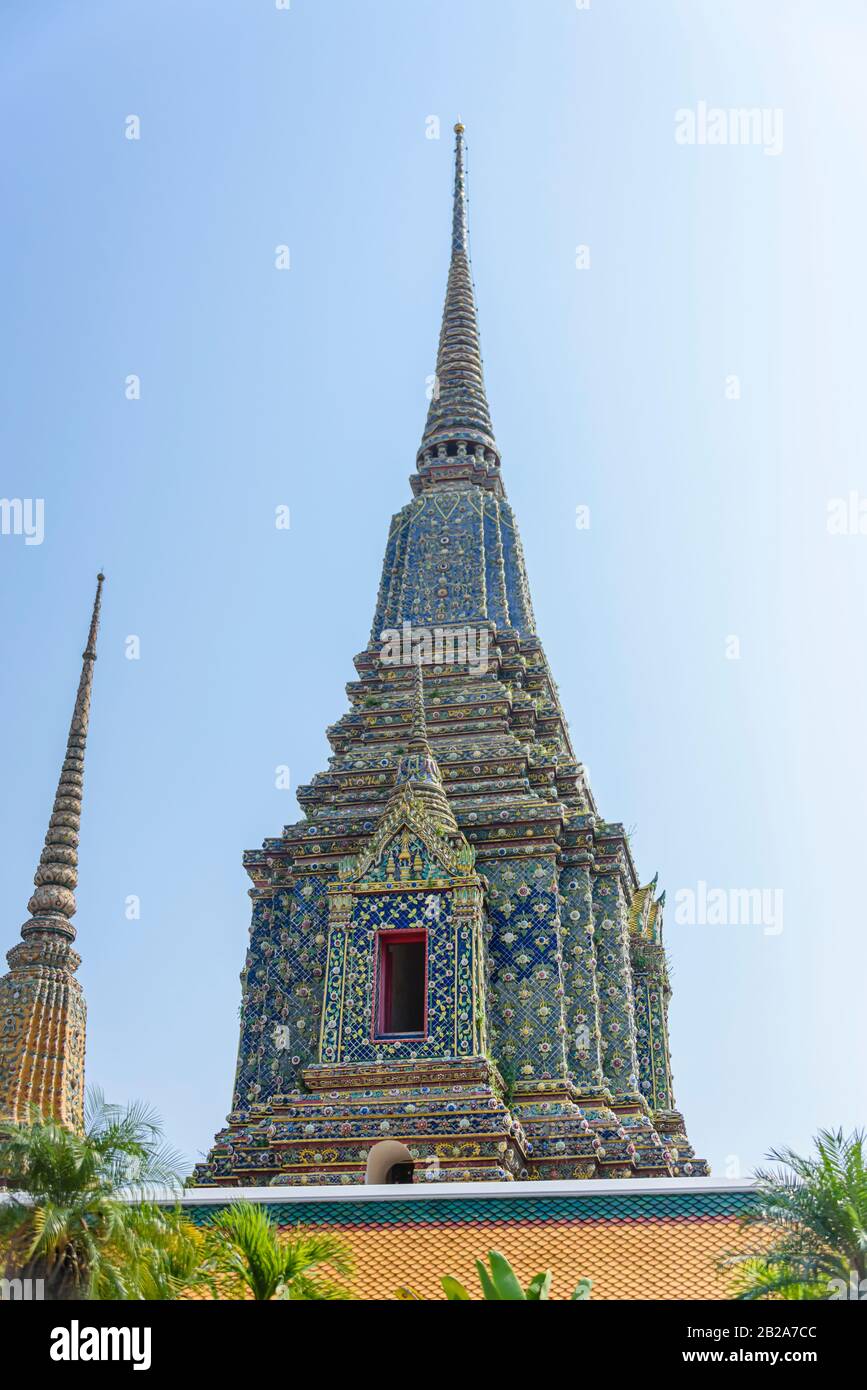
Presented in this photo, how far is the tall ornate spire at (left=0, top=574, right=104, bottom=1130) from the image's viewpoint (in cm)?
2392

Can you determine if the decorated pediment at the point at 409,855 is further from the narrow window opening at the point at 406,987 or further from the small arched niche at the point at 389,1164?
the small arched niche at the point at 389,1164

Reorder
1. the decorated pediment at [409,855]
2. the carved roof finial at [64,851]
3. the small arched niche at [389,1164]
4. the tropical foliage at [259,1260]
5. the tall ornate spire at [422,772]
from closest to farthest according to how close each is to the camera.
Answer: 1. the tropical foliage at [259,1260]
2. the small arched niche at [389,1164]
3. the decorated pediment at [409,855]
4. the tall ornate spire at [422,772]
5. the carved roof finial at [64,851]

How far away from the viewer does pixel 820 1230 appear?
35.6 ft

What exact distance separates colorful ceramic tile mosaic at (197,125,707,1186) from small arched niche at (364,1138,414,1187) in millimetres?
37

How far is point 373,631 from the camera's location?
27.4 m

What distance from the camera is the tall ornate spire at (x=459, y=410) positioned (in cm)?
3036

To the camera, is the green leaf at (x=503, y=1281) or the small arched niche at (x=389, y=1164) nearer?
the green leaf at (x=503, y=1281)

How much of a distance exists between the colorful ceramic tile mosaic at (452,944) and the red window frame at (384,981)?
47 millimetres

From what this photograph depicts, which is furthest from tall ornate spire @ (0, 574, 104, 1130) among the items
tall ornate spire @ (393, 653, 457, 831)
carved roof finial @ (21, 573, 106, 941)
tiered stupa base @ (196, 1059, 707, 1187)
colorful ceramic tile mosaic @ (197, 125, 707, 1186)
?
tall ornate spire @ (393, 653, 457, 831)

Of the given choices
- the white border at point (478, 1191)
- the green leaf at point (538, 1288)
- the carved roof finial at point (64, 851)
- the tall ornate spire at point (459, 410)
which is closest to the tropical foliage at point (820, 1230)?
the green leaf at point (538, 1288)

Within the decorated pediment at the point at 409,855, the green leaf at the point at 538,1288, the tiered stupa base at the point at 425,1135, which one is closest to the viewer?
the green leaf at the point at 538,1288

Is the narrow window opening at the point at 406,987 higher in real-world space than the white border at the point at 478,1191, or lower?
higher
